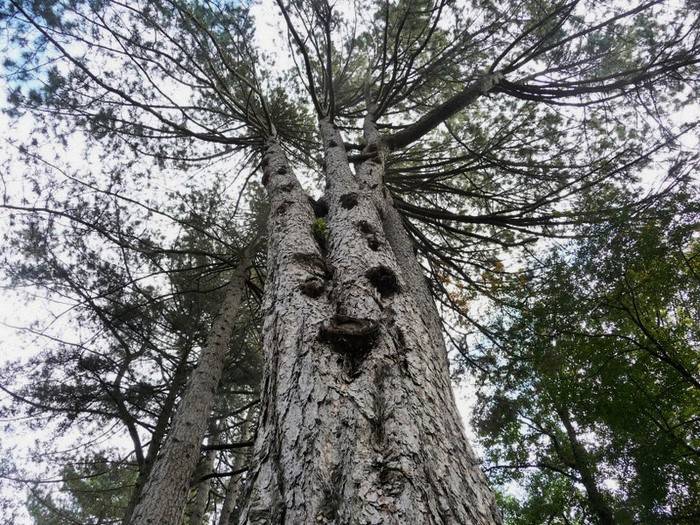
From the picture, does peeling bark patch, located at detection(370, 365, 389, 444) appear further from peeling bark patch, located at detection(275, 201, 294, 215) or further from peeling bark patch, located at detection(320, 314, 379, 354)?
peeling bark patch, located at detection(275, 201, 294, 215)

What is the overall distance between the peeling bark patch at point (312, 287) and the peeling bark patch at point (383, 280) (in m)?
0.21

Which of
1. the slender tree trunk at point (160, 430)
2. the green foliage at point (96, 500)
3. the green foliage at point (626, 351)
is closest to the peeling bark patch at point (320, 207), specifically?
the green foliage at point (626, 351)

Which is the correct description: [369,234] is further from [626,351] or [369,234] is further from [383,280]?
[626,351]

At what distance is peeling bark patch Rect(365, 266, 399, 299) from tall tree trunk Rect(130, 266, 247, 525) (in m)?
2.70

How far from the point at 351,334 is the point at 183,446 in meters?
2.83

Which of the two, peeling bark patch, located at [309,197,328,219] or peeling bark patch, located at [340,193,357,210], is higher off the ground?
peeling bark patch, located at [309,197,328,219]

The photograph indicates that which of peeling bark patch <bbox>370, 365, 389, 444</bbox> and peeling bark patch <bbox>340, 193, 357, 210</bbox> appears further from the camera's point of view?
peeling bark patch <bbox>340, 193, 357, 210</bbox>

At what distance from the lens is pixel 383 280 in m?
1.79

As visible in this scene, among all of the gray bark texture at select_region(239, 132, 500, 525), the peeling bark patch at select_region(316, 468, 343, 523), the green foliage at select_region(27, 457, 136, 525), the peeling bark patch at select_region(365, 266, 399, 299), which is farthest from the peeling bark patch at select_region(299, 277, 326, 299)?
the green foliage at select_region(27, 457, 136, 525)

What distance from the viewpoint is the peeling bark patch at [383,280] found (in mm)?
1754

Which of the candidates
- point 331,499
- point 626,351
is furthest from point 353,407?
point 626,351

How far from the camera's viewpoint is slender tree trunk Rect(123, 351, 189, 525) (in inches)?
183

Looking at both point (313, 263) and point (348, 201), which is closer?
point (313, 263)

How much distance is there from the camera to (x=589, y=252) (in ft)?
13.8
